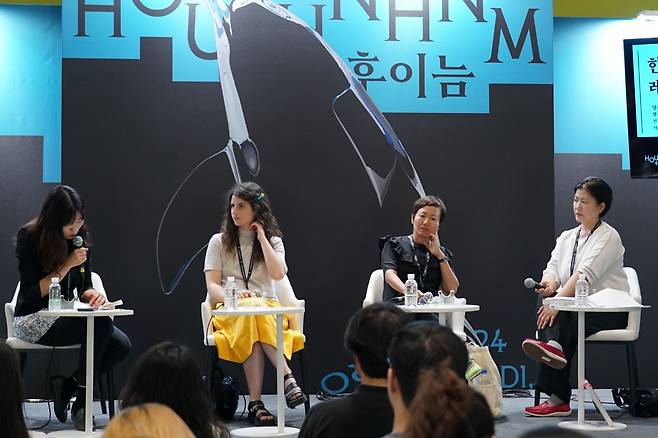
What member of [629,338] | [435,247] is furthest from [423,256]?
[629,338]

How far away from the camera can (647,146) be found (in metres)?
5.76

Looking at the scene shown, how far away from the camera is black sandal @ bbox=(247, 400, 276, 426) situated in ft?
15.8

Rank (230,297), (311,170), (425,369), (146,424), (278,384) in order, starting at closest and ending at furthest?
(146,424)
(425,369)
(278,384)
(230,297)
(311,170)

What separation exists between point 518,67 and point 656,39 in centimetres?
85

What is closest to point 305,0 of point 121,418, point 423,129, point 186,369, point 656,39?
point 423,129

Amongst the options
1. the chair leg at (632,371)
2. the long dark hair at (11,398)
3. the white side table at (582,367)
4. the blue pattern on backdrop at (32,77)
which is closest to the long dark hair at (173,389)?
the long dark hair at (11,398)

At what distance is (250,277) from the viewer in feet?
17.6

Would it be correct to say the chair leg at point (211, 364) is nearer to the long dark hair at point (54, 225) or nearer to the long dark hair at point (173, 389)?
the long dark hair at point (54, 225)

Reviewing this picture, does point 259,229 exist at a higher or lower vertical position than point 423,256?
higher

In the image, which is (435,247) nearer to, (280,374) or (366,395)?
(280,374)

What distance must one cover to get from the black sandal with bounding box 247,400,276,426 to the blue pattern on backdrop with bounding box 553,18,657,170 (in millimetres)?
2811

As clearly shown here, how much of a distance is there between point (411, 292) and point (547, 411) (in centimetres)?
105

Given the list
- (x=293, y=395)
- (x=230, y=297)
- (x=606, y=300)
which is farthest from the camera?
(x=606, y=300)

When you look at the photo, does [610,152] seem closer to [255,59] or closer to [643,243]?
[643,243]
